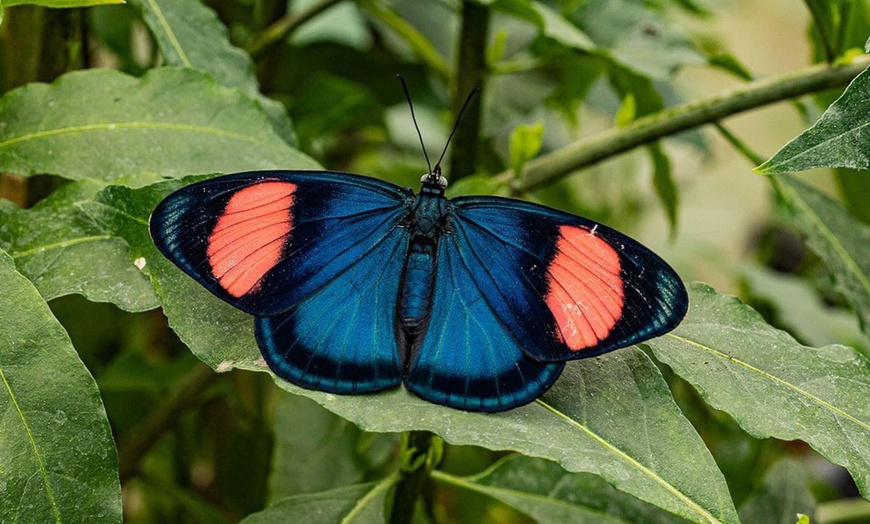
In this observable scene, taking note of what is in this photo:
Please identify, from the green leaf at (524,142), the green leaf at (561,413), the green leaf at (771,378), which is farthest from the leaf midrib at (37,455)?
the green leaf at (524,142)

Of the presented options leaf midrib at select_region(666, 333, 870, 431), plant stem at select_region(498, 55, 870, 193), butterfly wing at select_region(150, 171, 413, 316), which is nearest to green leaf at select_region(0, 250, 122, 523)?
butterfly wing at select_region(150, 171, 413, 316)

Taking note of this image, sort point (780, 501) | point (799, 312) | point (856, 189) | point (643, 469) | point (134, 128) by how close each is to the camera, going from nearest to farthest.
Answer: point (643, 469), point (134, 128), point (780, 501), point (856, 189), point (799, 312)

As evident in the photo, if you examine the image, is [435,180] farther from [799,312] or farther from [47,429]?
[799,312]

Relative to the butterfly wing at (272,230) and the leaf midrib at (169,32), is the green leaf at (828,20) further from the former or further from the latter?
the leaf midrib at (169,32)

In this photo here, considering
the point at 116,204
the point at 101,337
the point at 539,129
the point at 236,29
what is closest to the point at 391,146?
the point at 236,29

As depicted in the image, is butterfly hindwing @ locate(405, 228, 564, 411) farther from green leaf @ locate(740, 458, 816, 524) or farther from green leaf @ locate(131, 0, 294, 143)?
green leaf @ locate(740, 458, 816, 524)

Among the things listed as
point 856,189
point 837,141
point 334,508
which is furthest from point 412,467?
point 856,189
